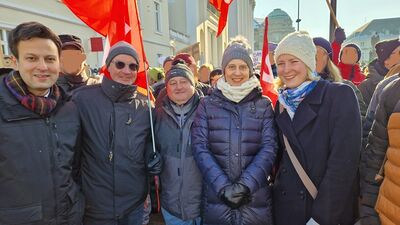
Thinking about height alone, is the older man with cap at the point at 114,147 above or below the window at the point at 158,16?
below

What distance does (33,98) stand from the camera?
2.07 metres

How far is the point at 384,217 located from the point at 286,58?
4.15ft

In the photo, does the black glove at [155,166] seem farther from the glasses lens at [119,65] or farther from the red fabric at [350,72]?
the red fabric at [350,72]

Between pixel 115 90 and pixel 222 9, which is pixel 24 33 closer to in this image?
pixel 115 90

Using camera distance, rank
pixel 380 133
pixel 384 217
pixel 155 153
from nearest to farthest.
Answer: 1. pixel 384 217
2. pixel 380 133
3. pixel 155 153

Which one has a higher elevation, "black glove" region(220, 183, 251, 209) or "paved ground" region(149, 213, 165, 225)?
"black glove" region(220, 183, 251, 209)

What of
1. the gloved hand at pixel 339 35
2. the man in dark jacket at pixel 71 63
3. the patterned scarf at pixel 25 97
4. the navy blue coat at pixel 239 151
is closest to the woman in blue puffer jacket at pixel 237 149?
the navy blue coat at pixel 239 151

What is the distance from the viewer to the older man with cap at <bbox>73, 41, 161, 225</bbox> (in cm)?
257

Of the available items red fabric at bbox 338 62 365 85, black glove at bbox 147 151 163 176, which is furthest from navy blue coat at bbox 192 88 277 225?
red fabric at bbox 338 62 365 85

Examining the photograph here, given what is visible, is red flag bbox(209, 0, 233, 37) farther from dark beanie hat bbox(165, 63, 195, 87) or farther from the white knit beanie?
the white knit beanie

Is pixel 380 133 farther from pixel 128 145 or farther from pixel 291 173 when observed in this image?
pixel 128 145

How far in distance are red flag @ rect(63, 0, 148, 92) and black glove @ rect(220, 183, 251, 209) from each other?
1.42 metres

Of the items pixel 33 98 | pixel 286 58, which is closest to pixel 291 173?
pixel 286 58

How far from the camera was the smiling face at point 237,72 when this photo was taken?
2672mm
